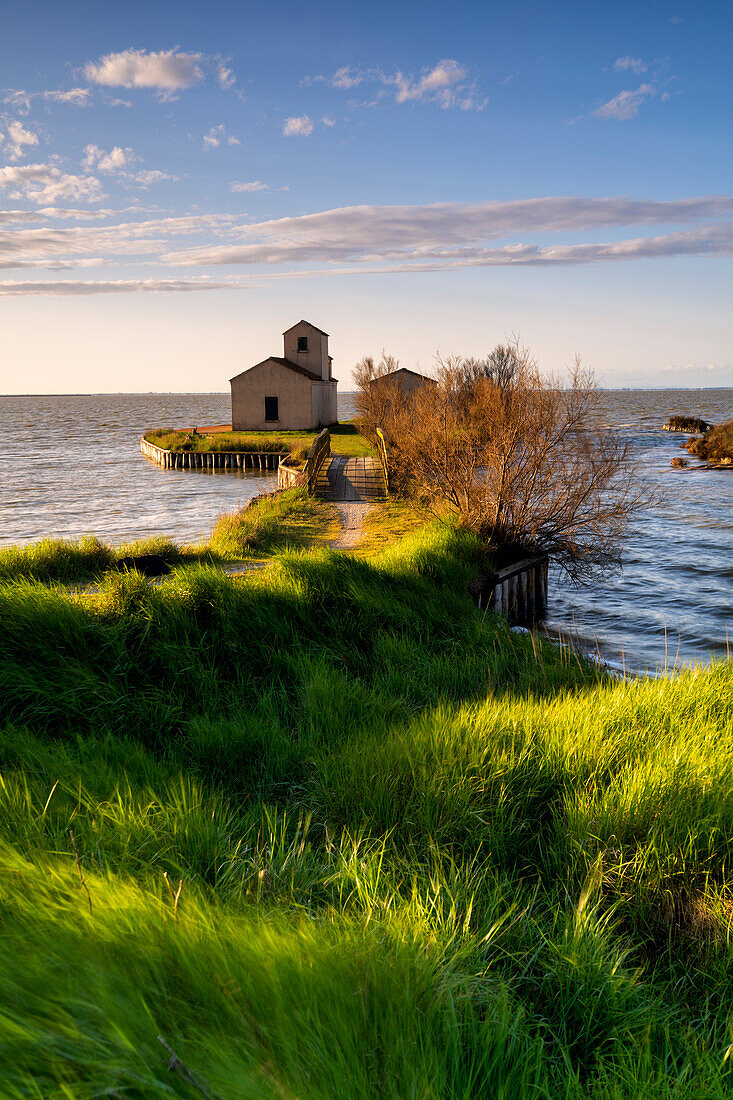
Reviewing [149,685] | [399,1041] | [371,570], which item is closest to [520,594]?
[371,570]

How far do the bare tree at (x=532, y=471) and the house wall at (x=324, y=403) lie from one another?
115 ft

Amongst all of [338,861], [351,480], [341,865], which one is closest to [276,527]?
[351,480]

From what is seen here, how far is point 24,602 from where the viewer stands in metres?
7.08

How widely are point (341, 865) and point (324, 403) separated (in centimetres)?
5080

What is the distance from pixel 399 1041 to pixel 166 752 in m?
4.15

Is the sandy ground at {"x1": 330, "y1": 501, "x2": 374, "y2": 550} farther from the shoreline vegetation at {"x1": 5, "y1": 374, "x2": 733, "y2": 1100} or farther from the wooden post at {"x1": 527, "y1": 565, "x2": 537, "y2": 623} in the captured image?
the shoreline vegetation at {"x1": 5, "y1": 374, "x2": 733, "y2": 1100}

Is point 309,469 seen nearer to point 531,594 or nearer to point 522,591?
point 531,594

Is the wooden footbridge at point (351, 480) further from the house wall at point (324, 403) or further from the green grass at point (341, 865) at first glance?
the house wall at point (324, 403)

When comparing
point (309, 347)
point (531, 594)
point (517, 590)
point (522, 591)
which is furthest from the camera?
point (309, 347)

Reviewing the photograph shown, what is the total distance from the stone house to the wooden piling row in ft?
119

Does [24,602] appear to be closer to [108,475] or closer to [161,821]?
[161,821]

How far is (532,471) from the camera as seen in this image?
1341 centimetres

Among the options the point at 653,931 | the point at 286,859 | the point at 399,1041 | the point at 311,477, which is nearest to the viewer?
the point at 399,1041

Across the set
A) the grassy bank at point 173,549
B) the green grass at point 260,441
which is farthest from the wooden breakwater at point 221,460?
the grassy bank at point 173,549
